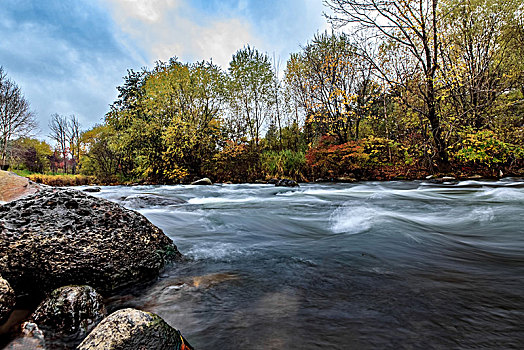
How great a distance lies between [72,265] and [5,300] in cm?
47

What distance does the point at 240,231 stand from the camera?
4.34 m

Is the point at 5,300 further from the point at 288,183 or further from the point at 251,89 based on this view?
the point at 251,89

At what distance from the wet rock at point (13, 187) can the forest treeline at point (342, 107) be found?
412 inches

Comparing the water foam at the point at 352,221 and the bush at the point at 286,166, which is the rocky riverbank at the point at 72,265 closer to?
the water foam at the point at 352,221

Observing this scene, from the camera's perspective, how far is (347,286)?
7.33 ft

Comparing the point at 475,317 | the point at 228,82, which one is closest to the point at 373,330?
the point at 475,317

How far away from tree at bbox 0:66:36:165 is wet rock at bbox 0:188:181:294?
36.6 meters

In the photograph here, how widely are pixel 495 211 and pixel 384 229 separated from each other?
2935 mm

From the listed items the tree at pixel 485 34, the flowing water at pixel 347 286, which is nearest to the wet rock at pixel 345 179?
the tree at pixel 485 34

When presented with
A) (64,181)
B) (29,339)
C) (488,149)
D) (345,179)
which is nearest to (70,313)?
(29,339)

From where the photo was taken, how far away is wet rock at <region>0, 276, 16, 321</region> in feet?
5.16

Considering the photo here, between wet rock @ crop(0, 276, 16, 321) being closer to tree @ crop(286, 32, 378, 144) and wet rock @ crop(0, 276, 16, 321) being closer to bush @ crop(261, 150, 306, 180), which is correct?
bush @ crop(261, 150, 306, 180)

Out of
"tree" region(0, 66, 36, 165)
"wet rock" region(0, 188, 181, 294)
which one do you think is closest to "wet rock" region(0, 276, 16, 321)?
"wet rock" region(0, 188, 181, 294)

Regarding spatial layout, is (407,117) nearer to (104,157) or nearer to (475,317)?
(475,317)
